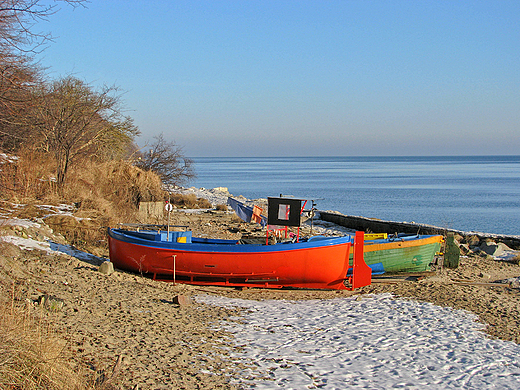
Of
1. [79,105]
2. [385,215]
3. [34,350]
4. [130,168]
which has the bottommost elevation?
[385,215]

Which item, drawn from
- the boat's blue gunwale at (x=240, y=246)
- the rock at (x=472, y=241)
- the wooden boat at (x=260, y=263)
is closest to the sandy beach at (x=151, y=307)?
the wooden boat at (x=260, y=263)

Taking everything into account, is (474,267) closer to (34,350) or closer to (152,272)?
(152,272)

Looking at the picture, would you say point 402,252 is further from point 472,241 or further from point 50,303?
point 50,303

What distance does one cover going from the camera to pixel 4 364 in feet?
16.3

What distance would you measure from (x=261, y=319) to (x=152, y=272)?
203 inches

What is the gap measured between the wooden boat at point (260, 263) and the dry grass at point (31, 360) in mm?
6375

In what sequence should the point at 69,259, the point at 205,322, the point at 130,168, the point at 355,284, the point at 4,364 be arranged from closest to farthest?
the point at 4,364 → the point at 205,322 → the point at 69,259 → the point at 355,284 → the point at 130,168

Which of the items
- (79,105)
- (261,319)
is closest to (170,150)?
(79,105)

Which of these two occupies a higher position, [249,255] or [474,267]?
[249,255]

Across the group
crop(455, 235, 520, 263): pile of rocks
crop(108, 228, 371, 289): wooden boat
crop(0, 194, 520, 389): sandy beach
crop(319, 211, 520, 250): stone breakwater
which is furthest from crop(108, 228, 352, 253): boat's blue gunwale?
crop(455, 235, 520, 263): pile of rocks

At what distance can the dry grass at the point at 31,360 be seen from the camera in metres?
4.88

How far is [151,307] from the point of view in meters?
9.45

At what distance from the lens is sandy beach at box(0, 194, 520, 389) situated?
6.32 meters

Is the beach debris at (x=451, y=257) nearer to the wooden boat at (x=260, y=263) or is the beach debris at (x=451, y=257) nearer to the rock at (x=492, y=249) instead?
the rock at (x=492, y=249)
